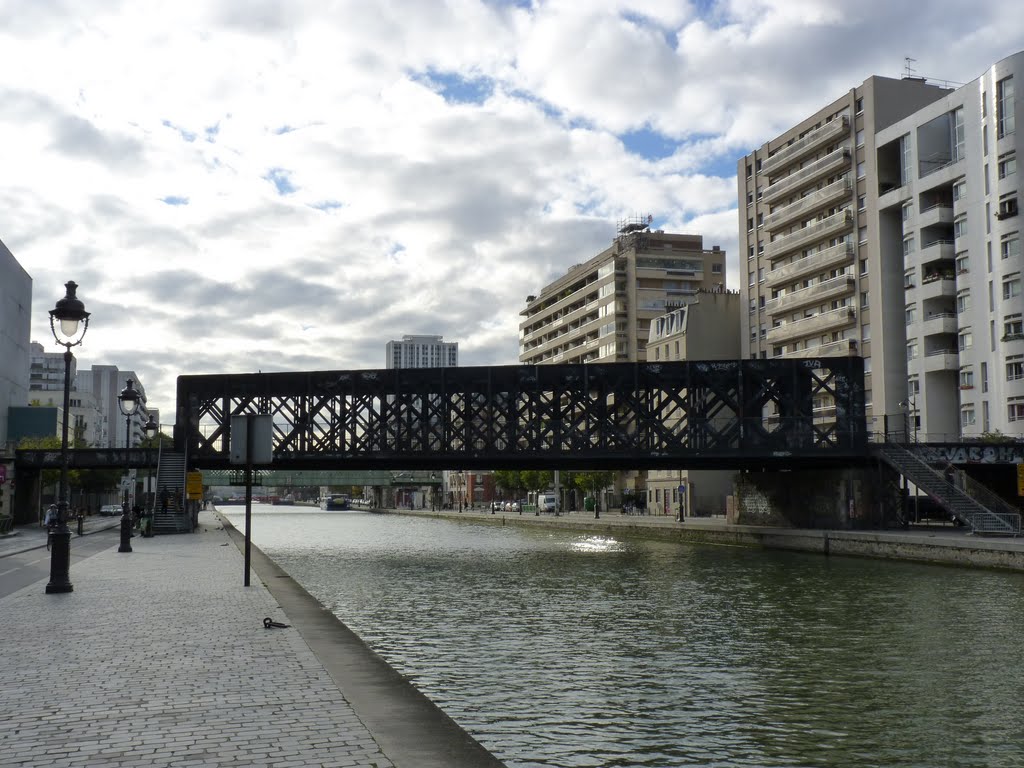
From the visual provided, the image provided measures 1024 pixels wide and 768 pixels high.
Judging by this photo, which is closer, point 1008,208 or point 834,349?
point 1008,208

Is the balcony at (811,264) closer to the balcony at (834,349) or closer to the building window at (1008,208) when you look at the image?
the balcony at (834,349)

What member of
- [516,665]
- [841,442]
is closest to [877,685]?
[516,665]

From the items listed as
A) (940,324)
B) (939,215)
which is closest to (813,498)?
(940,324)

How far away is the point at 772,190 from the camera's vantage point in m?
93.9

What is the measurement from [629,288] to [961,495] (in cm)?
7501

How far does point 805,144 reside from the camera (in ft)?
291

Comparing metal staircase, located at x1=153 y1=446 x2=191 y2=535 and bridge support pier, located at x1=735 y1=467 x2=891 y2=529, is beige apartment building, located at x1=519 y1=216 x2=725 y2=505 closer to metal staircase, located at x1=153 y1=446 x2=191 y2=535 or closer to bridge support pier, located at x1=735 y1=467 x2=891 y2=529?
bridge support pier, located at x1=735 y1=467 x2=891 y2=529

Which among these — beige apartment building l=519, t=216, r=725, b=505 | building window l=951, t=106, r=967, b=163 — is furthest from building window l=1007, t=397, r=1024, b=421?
beige apartment building l=519, t=216, r=725, b=505

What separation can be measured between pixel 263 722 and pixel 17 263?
274ft

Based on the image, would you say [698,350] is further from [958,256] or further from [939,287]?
[958,256]

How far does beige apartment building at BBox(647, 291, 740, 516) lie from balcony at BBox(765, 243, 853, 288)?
6.67m

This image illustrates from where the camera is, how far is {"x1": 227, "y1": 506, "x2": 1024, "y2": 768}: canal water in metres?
11.6

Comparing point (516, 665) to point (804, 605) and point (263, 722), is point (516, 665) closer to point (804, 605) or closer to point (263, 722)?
point (263, 722)

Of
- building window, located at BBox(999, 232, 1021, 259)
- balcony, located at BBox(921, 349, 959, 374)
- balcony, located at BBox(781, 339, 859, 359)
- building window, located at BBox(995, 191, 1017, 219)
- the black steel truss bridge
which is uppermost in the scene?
building window, located at BBox(995, 191, 1017, 219)
